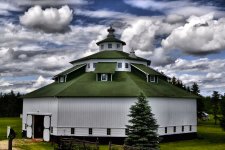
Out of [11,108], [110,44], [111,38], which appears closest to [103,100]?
[110,44]

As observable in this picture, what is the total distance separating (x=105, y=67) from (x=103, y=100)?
703cm

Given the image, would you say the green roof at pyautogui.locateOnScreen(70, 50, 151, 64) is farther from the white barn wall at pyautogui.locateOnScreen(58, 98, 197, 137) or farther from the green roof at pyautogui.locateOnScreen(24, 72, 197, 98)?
the white barn wall at pyautogui.locateOnScreen(58, 98, 197, 137)

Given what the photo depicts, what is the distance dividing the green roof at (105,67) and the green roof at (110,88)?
109 cm

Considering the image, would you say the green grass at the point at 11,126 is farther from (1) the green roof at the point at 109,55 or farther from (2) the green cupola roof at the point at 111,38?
(2) the green cupola roof at the point at 111,38

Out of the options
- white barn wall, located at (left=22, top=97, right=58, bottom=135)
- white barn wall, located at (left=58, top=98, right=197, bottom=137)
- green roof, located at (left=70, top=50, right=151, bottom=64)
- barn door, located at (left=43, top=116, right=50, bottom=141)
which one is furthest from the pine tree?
green roof, located at (left=70, top=50, right=151, bottom=64)

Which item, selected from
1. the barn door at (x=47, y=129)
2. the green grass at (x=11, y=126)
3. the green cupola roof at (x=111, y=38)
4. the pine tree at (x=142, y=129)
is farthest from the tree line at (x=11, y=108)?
the pine tree at (x=142, y=129)

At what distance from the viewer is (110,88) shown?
4722cm

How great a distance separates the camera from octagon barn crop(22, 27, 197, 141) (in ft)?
149

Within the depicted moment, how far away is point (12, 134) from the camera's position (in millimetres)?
25078

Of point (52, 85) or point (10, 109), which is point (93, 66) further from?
point (10, 109)

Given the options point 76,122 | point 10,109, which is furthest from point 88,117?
point 10,109

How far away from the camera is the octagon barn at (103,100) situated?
45.4 metres

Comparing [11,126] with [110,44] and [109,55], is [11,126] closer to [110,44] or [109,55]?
[110,44]

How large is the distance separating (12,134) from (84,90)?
2214 cm
